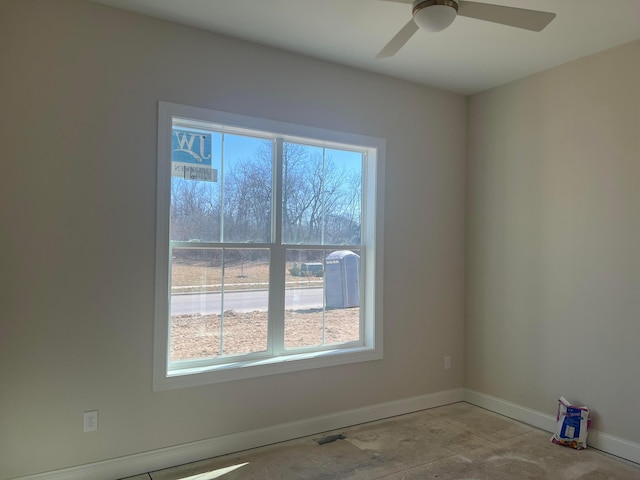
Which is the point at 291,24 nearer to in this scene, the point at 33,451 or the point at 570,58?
the point at 570,58

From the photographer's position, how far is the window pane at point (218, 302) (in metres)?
2.90

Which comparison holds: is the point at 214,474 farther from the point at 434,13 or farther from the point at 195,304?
the point at 434,13

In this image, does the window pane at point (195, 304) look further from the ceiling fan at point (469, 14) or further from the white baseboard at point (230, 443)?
the ceiling fan at point (469, 14)

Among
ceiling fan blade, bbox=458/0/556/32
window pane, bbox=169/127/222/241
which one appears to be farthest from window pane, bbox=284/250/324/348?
ceiling fan blade, bbox=458/0/556/32

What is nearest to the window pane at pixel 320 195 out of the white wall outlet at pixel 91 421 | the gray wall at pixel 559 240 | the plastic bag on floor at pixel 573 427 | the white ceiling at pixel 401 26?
the white ceiling at pixel 401 26

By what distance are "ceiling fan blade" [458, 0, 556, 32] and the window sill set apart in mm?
2411

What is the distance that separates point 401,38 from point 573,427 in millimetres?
2854

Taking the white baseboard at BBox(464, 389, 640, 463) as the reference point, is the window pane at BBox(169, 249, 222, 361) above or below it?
above

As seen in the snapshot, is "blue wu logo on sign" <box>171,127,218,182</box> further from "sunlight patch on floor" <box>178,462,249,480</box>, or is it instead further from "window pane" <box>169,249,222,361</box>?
"sunlight patch on floor" <box>178,462,249,480</box>

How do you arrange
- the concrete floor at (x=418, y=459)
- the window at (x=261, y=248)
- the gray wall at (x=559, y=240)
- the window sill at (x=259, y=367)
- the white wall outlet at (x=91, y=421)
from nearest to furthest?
the white wall outlet at (x=91, y=421) → the concrete floor at (x=418, y=459) → the window sill at (x=259, y=367) → the window at (x=261, y=248) → the gray wall at (x=559, y=240)

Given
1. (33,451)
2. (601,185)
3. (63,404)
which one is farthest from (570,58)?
(33,451)

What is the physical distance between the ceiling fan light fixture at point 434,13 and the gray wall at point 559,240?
1.75 m

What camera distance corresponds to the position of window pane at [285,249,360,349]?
330 cm

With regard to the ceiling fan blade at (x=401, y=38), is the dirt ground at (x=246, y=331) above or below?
below
